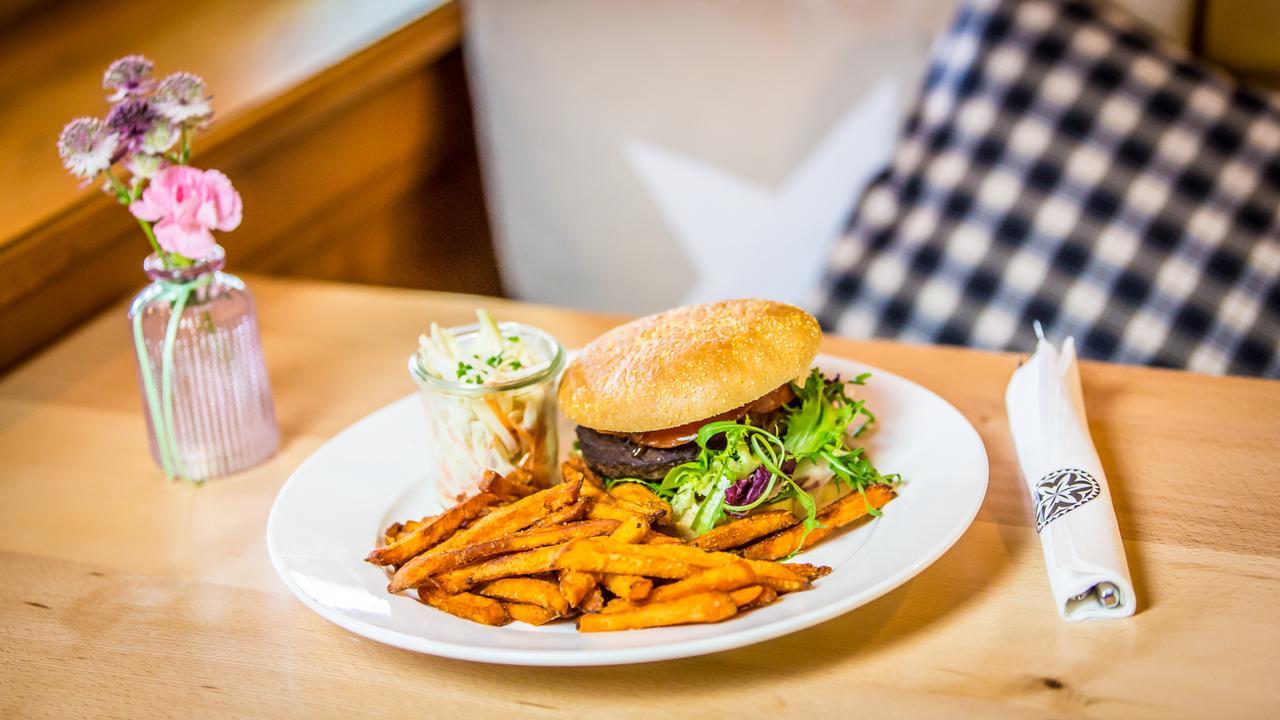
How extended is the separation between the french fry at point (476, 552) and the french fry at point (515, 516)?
0.08 feet

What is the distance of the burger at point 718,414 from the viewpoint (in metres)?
1.34

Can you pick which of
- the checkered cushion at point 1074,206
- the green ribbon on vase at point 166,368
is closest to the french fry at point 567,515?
the green ribbon on vase at point 166,368

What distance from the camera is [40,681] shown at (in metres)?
1.16

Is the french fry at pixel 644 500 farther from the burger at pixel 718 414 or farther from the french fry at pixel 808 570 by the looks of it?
the french fry at pixel 808 570

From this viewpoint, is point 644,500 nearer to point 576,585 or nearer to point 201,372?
point 576,585

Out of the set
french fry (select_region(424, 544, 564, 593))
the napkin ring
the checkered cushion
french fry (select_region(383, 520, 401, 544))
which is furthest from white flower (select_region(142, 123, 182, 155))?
the checkered cushion

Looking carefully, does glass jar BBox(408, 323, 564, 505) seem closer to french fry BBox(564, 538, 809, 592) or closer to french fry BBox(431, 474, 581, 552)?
french fry BBox(431, 474, 581, 552)

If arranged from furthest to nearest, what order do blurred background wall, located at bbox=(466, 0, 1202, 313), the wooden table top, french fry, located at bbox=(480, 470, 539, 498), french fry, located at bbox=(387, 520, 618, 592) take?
blurred background wall, located at bbox=(466, 0, 1202, 313)
french fry, located at bbox=(480, 470, 539, 498)
french fry, located at bbox=(387, 520, 618, 592)
the wooden table top

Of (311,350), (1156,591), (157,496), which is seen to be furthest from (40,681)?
(1156,591)

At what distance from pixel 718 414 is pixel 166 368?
2.42ft

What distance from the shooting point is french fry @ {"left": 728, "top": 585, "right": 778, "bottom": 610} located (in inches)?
43.7

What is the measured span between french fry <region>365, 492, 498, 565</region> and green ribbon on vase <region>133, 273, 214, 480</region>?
45cm

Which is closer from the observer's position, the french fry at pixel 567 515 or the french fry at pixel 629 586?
the french fry at pixel 629 586

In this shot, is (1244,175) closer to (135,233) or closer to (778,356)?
(778,356)
